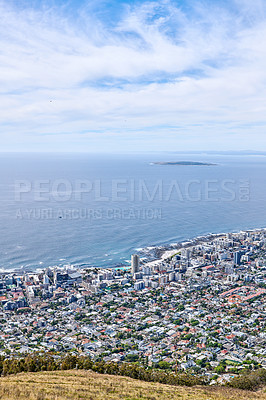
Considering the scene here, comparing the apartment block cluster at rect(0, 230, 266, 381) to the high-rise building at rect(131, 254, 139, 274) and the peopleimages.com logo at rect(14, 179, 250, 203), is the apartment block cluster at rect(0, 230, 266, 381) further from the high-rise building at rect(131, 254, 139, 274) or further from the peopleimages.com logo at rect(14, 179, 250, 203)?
the peopleimages.com logo at rect(14, 179, 250, 203)

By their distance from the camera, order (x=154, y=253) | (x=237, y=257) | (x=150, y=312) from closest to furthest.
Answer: (x=150, y=312), (x=237, y=257), (x=154, y=253)

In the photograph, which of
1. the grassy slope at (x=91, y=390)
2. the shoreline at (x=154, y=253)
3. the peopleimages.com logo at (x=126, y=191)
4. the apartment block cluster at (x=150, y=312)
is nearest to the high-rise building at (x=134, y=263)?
the apartment block cluster at (x=150, y=312)

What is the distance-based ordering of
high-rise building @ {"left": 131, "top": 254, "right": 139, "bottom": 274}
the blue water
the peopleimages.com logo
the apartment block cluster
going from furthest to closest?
the peopleimages.com logo
the blue water
high-rise building @ {"left": 131, "top": 254, "right": 139, "bottom": 274}
the apartment block cluster

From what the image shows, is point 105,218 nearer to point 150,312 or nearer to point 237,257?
point 237,257

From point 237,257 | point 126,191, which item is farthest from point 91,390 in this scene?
point 126,191

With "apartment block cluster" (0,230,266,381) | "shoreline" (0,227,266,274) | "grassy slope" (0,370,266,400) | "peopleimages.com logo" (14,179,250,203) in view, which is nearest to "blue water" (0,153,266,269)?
"peopleimages.com logo" (14,179,250,203)

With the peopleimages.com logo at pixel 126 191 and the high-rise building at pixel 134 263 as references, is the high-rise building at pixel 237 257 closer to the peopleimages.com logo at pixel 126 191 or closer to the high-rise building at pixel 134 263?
the high-rise building at pixel 134 263
